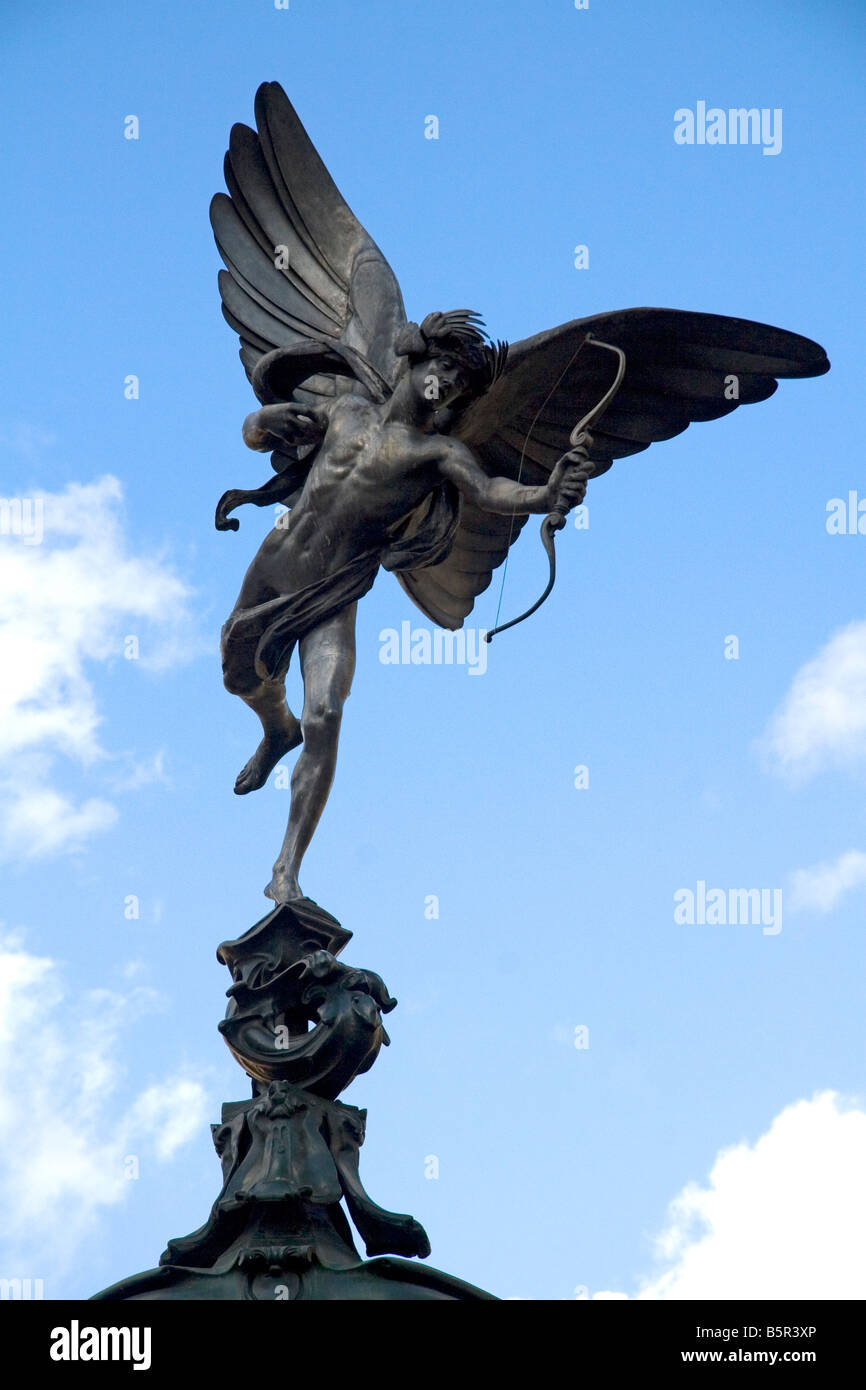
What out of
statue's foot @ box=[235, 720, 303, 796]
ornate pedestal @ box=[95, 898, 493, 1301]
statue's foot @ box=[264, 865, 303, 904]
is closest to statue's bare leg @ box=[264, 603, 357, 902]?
statue's foot @ box=[264, 865, 303, 904]

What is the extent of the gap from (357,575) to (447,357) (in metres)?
1.29

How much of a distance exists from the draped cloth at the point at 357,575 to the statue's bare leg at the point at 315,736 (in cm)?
10

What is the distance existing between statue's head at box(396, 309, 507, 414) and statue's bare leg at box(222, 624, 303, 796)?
69.4 inches

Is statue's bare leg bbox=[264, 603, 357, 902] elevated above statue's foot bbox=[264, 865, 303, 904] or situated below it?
above

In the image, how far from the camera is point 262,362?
40.7ft

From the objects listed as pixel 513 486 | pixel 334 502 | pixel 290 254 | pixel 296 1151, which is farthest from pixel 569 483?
pixel 290 254

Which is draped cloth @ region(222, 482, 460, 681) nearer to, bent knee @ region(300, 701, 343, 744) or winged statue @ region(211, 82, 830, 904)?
winged statue @ region(211, 82, 830, 904)

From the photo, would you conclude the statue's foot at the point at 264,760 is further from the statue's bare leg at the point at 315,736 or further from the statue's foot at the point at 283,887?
the statue's foot at the point at 283,887

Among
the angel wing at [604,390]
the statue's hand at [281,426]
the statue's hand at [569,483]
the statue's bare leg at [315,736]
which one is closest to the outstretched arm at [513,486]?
the statue's hand at [569,483]

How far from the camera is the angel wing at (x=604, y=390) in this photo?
Result: 12211mm

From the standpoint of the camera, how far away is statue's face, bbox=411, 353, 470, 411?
11789 millimetres
